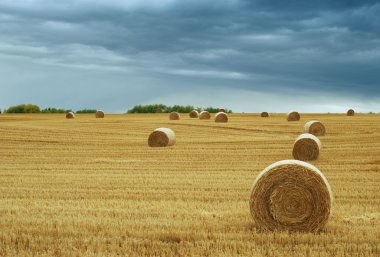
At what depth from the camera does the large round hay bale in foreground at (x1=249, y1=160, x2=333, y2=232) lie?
980cm

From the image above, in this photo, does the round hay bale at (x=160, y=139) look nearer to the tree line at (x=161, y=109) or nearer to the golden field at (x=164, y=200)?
the golden field at (x=164, y=200)

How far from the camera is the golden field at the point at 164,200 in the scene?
28.4 ft

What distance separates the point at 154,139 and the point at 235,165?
25.0 ft

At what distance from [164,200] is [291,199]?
11.8 ft

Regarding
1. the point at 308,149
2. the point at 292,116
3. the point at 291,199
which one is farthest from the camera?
the point at 292,116

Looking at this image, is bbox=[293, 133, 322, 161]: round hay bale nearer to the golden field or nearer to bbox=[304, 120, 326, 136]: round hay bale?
the golden field

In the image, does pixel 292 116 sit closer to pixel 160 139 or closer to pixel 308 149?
pixel 160 139

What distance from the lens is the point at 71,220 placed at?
10367 mm

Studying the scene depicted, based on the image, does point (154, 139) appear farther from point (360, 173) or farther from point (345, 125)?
point (345, 125)

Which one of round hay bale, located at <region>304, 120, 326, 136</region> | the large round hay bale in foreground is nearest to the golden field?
the large round hay bale in foreground

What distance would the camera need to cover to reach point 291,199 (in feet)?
33.0

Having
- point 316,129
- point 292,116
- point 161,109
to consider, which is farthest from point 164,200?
point 161,109

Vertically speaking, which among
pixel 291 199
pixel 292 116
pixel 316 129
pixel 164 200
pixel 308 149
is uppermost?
pixel 292 116

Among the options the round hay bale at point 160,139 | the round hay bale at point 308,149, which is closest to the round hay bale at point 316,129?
the round hay bale at point 160,139
